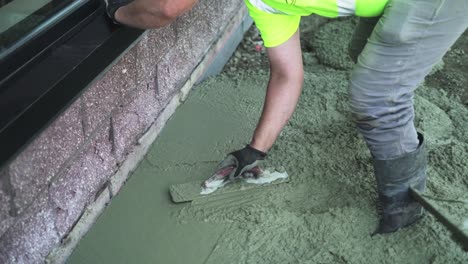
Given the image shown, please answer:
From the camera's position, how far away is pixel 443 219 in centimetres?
198

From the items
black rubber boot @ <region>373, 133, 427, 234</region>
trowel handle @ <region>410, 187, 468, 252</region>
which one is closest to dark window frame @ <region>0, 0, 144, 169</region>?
black rubber boot @ <region>373, 133, 427, 234</region>

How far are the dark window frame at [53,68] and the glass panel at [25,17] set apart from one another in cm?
2

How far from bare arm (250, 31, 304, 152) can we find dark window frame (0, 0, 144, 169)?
2.12 feet

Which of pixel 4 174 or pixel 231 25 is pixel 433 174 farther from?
pixel 4 174

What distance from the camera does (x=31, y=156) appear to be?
1.57 m

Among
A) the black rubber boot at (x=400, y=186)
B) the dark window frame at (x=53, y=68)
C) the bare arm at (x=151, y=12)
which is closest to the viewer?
the dark window frame at (x=53, y=68)

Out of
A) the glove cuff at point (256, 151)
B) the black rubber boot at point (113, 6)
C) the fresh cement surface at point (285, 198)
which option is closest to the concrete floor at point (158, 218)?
the fresh cement surface at point (285, 198)

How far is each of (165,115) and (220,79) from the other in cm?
67

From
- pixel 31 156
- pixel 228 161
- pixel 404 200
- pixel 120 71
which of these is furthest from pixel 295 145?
pixel 31 156

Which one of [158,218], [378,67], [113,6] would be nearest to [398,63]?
[378,67]

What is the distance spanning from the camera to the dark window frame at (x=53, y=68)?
4.99ft

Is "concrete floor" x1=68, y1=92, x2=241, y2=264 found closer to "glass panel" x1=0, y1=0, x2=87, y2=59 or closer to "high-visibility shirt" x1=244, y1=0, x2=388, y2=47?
"high-visibility shirt" x1=244, y1=0, x2=388, y2=47

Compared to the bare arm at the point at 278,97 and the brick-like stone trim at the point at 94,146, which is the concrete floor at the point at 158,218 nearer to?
the brick-like stone trim at the point at 94,146

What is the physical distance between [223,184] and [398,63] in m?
→ 0.94
